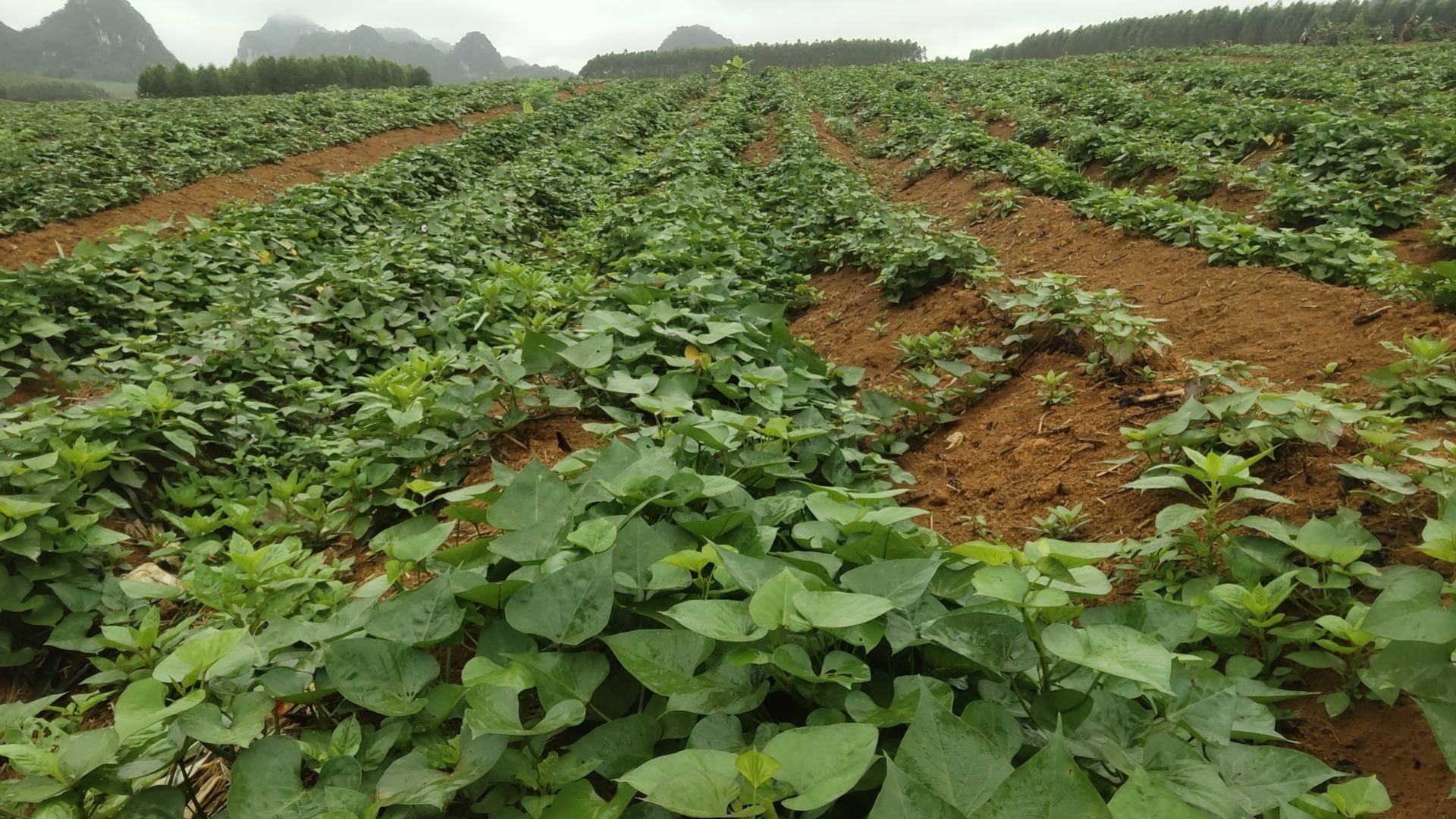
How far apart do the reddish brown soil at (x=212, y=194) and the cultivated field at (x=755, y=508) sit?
24cm

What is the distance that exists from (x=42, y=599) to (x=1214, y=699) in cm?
346

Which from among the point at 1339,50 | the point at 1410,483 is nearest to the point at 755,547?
the point at 1410,483

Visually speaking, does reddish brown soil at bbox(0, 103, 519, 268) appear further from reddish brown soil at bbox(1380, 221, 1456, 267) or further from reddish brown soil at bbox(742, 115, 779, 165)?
reddish brown soil at bbox(1380, 221, 1456, 267)

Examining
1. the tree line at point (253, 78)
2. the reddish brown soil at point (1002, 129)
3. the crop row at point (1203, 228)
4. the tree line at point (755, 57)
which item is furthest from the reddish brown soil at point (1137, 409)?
the tree line at point (755, 57)

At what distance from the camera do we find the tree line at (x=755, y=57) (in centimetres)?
5922

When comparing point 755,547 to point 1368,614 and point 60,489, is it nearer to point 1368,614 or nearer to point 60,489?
point 1368,614

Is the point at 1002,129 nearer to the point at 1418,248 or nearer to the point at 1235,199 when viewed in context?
the point at 1235,199

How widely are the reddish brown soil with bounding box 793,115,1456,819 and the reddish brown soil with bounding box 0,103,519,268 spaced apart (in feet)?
23.9

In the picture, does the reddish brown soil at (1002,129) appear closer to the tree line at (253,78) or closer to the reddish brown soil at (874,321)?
the reddish brown soil at (874,321)

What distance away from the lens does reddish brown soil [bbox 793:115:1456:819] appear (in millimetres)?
1503

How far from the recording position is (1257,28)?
48344mm

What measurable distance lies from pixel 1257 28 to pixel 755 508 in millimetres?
65387

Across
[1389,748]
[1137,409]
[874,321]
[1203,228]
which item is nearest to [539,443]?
[1137,409]

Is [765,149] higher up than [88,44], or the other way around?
[88,44]
